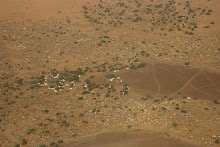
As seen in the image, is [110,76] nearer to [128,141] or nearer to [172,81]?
[172,81]

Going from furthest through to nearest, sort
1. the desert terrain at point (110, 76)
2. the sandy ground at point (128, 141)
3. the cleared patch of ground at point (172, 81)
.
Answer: the cleared patch of ground at point (172, 81)
the desert terrain at point (110, 76)
the sandy ground at point (128, 141)

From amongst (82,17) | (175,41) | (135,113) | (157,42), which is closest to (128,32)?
(157,42)

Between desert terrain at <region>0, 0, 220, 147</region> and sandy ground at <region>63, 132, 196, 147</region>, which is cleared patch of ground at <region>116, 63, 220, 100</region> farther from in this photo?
sandy ground at <region>63, 132, 196, 147</region>

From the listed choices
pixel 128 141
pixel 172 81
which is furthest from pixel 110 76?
pixel 128 141

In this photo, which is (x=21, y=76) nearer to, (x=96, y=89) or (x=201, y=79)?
(x=96, y=89)

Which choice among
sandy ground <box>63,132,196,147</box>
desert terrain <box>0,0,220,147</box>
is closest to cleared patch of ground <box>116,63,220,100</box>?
desert terrain <box>0,0,220,147</box>

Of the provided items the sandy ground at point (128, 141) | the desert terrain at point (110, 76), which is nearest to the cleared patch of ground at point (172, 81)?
the desert terrain at point (110, 76)

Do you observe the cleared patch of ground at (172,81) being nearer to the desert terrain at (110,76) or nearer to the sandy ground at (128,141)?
the desert terrain at (110,76)

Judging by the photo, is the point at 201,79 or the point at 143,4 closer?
the point at 201,79
